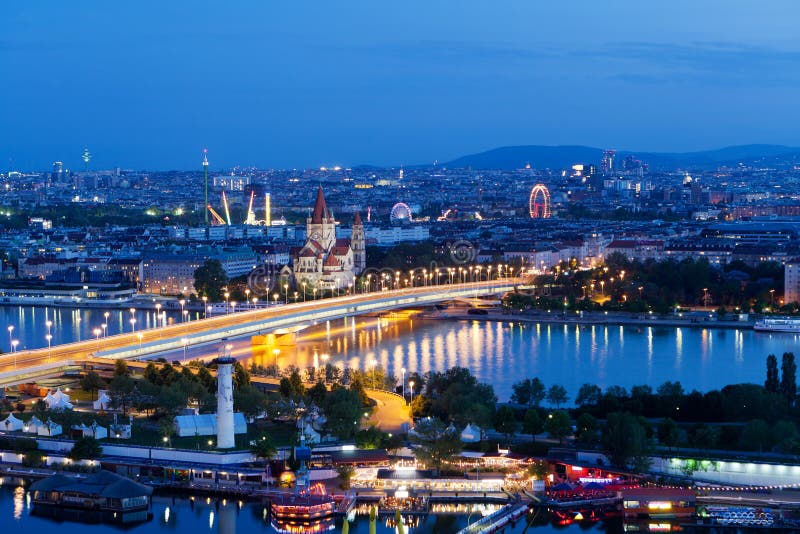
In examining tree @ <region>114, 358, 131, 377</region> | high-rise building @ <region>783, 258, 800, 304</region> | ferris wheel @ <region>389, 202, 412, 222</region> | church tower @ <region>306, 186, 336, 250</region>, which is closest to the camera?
tree @ <region>114, 358, 131, 377</region>

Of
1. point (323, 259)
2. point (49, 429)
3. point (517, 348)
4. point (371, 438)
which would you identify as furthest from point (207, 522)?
point (323, 259)

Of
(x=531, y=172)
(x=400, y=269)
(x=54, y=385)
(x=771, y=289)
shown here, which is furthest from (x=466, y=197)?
(x=54, y=385)

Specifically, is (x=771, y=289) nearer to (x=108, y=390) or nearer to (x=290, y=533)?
(x=108, y=390)

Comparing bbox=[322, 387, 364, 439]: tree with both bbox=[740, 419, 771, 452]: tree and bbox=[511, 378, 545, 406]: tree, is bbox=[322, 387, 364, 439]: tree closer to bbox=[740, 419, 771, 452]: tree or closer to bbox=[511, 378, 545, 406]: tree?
bbox=[511, 378, 545, 406]: tree

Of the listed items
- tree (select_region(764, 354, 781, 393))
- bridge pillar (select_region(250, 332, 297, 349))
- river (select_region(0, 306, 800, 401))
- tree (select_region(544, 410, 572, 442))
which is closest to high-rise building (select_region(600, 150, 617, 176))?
river (select_region(0, 306, 800, 401))

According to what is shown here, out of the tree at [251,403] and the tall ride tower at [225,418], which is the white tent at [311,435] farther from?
the tree at [251,403]

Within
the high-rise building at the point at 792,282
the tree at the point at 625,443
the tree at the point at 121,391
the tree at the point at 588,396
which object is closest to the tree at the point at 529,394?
the tree at the point at 588,396
